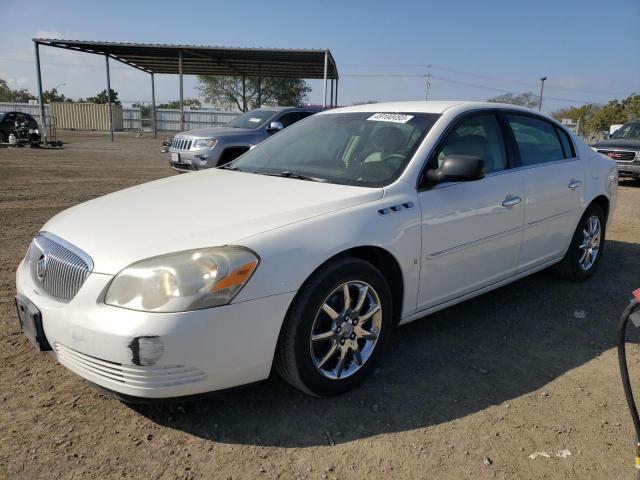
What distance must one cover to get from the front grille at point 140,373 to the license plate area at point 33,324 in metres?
0.27

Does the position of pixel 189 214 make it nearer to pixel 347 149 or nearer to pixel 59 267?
pixel 59 267

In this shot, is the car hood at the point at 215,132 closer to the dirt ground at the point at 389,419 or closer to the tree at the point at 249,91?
the dirt ground at the point at 389,419

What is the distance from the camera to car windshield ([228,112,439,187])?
125 inches

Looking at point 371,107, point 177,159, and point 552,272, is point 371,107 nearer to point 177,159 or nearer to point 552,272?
point 552,272

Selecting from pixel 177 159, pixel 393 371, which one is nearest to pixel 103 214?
pixel 393 371

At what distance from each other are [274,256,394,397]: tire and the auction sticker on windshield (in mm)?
1228

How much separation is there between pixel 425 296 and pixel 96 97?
231ft

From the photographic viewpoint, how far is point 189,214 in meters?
2.69

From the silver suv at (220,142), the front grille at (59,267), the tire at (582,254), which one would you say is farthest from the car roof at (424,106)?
the silver suv at (220,142)

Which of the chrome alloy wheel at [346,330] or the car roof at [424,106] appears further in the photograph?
the car roof at [424,106]

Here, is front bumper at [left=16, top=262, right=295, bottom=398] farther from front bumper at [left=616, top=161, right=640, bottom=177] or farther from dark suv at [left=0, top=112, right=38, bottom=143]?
dark suv at [left=0, top=112, right=38, bottom=143]

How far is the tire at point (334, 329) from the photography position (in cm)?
248

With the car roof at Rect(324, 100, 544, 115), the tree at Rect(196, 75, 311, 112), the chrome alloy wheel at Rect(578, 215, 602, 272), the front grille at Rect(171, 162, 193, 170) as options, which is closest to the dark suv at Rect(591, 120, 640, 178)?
the chrome alloy wheel at Rect(578, 215, 602, 272)

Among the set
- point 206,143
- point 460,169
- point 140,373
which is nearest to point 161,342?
point 140,373
